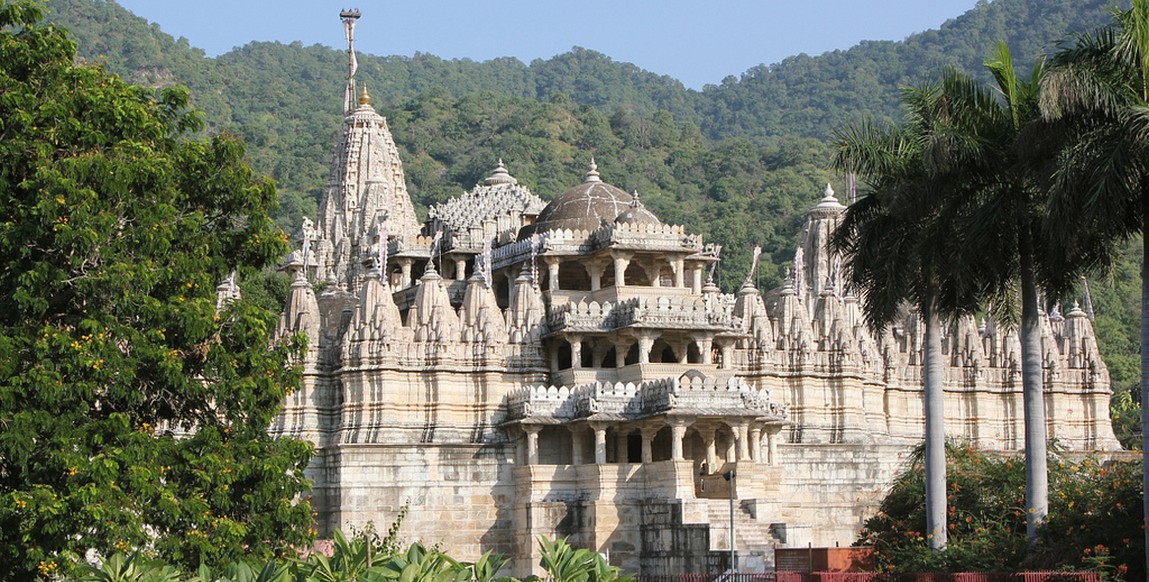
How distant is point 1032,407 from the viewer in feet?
121

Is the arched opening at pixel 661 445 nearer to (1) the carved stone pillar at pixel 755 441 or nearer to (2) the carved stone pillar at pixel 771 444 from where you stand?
(2) the carved stone pillar at pixel 771 444

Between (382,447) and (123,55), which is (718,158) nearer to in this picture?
(123,55)

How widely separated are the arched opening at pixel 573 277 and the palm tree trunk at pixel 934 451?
24809 mm

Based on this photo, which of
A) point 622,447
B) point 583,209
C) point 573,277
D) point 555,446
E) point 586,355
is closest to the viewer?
point 622,447

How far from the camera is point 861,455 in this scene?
2501 inches

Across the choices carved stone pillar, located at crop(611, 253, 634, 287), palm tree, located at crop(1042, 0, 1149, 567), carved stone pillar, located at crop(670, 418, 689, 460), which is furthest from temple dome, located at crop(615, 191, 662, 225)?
palm tree, located at crop(1042, 0, 1149, 567)

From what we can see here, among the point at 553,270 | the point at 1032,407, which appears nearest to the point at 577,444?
the point at 553,270

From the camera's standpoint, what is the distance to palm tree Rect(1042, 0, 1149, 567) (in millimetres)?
31875

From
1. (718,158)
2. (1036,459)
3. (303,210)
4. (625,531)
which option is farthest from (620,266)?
(718,158)

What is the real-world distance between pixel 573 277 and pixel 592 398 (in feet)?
27.7

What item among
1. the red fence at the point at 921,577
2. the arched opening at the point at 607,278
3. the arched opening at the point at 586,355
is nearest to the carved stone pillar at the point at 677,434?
the arched opening at the point at 586,355

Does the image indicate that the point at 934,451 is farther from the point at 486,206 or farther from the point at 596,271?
the point at 486,206

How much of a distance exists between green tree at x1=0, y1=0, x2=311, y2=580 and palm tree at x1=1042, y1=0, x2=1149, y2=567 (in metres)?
14.3

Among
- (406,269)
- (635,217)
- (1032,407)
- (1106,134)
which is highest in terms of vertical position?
(635,217)
